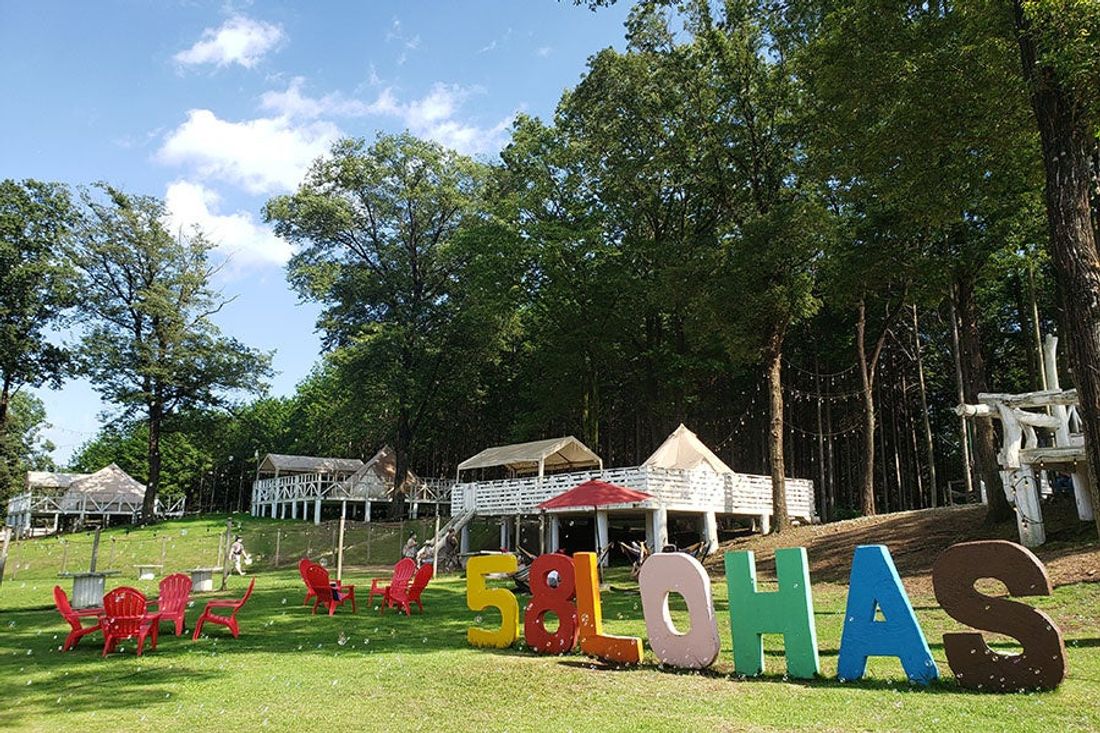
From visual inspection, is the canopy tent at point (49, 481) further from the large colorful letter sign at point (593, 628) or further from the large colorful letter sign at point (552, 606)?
the large colorful letter sign at point (593, 628)

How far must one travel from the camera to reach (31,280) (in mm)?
35188

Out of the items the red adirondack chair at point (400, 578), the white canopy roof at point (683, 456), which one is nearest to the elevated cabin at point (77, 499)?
the white canopy roof at point (683, 456)

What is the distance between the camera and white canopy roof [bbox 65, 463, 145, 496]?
44062 millimetres

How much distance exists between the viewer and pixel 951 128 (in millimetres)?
10922

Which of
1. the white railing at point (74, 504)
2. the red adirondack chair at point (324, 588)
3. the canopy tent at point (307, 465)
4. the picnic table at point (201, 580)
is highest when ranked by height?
the canopy tent at point (307, 465)

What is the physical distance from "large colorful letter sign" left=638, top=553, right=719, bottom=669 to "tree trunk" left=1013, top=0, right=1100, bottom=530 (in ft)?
13.6

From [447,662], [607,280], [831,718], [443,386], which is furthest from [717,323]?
[443,386]

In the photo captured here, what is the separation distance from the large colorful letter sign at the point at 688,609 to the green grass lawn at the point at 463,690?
19cm

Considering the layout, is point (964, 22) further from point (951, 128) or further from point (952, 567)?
point (952, 567)

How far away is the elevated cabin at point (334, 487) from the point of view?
37.3m

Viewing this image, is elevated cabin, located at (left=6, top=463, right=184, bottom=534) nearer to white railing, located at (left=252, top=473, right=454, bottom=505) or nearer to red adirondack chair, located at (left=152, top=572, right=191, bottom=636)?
white railing, located at (left=252, top=473, right=454, bottom=505)

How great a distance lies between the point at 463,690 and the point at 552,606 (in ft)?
6.42

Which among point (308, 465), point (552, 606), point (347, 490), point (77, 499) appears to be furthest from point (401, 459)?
point (552, 606)

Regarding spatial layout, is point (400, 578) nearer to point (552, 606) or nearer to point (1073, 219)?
point (552, 606)
